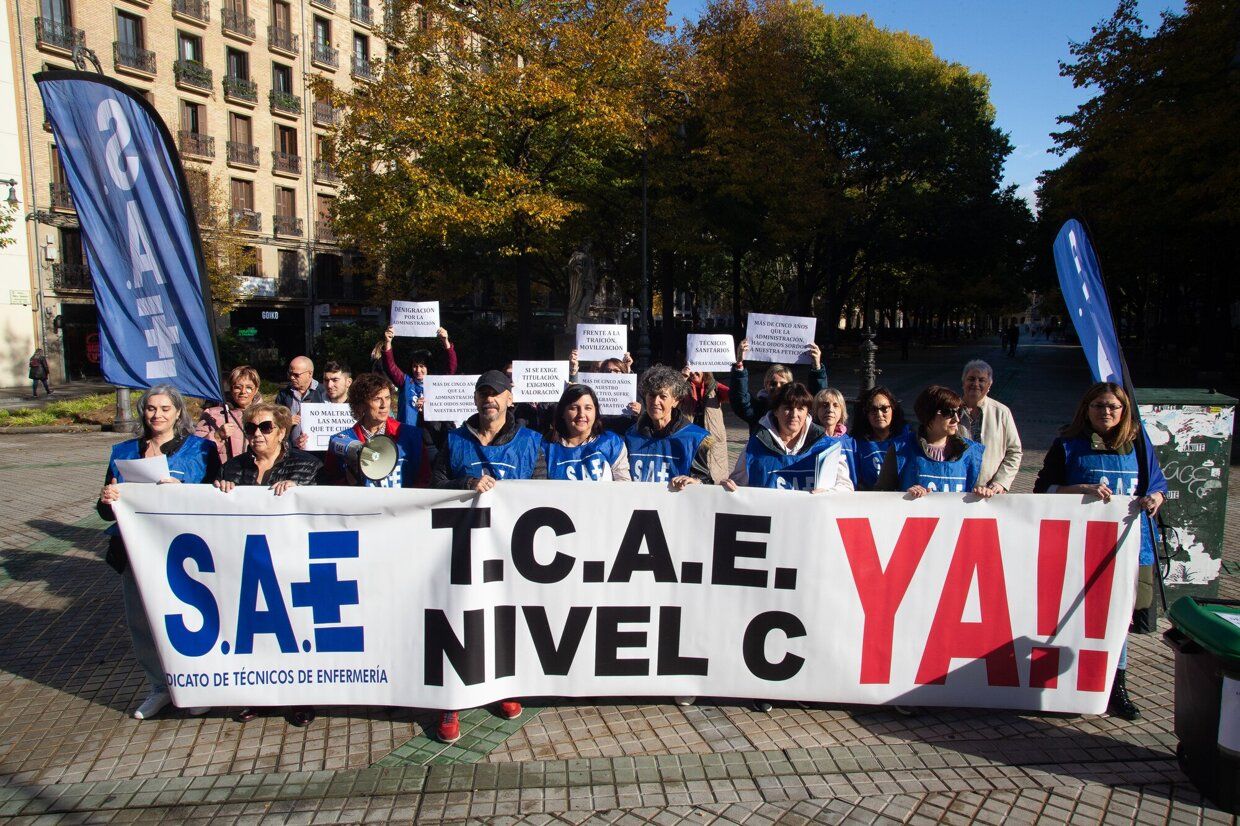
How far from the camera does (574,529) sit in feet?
13.5

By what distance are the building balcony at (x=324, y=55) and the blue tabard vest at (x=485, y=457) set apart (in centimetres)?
4288

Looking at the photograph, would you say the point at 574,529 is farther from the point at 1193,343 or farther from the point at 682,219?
the point at 1193,343

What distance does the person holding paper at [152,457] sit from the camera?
13.7 feet

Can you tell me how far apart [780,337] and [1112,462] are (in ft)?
8.82

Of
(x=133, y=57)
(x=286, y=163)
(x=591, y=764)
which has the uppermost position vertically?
(x=133, y=57)

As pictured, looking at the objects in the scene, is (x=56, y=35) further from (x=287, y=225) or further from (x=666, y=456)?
(x=666, y=456)

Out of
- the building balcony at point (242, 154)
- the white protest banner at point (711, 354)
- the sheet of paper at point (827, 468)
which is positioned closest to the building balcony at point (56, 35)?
the building balcony at point (242, 154)

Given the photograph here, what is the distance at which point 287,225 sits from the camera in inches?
1623

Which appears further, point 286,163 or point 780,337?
point 286,163

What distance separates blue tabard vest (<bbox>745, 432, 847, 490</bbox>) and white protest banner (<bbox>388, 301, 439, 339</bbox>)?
416 centimetres

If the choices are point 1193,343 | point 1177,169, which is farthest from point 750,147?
point 1193,343

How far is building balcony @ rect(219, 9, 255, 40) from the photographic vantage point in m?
37.6

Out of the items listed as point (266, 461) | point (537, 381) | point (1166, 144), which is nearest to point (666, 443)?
point (537, 381)

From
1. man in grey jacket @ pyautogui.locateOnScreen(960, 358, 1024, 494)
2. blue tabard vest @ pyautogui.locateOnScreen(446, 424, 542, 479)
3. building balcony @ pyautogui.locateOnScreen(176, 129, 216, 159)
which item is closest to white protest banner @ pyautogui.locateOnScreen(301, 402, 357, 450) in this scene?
blue tabard vest @ pyautogui.locateOnScreen(446, 424, 542, 479)
